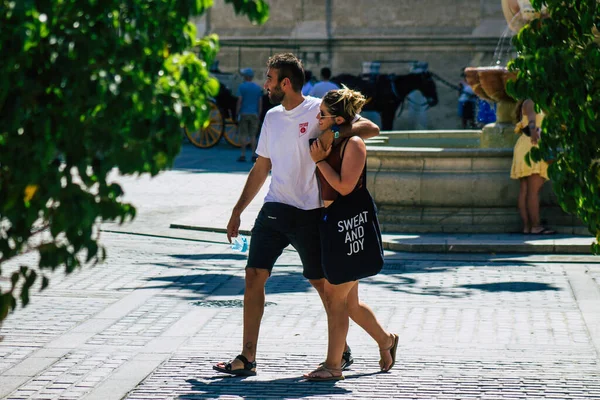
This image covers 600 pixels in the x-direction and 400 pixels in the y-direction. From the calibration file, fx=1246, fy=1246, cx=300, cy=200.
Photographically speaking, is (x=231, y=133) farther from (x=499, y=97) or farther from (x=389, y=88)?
(x=499, y=97)

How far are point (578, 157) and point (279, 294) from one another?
4.76m

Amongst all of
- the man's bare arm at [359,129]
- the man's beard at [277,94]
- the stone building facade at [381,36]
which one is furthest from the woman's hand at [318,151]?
the stone building facade at [381,36]

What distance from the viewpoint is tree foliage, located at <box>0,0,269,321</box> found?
370 cm

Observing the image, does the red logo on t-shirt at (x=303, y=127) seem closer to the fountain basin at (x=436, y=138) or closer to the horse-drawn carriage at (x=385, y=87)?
the fountain basin at (x=436, y=138)

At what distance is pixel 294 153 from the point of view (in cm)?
678

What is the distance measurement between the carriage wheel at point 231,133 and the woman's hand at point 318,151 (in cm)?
2275

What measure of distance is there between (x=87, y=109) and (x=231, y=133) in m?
26.6

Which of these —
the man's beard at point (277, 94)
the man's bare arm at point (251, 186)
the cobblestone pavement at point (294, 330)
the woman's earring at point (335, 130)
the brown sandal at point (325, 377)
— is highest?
the man's beard at point (277, 94)

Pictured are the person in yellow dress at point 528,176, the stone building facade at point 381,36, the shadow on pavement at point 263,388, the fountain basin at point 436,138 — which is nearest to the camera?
the shadow on pavement at point 263,388

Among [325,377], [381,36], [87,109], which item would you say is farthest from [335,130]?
[381,36]

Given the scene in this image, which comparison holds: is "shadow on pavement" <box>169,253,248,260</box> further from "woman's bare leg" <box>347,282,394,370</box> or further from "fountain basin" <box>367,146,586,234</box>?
"woman's bare leg" <box>347,282,394,370</box>

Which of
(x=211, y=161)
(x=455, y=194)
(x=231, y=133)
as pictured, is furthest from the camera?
(x=231, y=133)

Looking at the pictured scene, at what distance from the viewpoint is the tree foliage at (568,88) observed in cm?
491

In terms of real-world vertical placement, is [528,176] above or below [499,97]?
below
